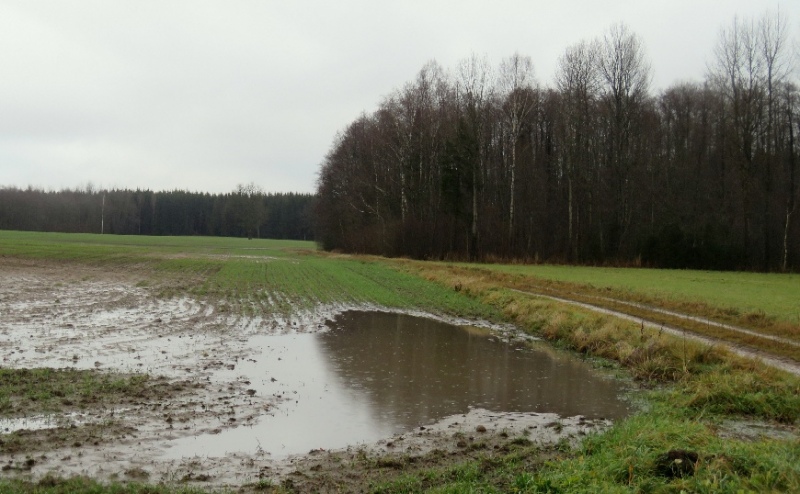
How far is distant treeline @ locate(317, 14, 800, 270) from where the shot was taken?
5262cm

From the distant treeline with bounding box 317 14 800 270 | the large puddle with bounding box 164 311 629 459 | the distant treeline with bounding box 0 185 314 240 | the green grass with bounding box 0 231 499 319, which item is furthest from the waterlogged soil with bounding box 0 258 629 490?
the distant treeline with bounding box 0 185 314 240

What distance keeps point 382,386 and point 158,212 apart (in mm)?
164241

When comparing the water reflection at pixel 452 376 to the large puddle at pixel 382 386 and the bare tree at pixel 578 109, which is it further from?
the bare tree at pixel 578 109

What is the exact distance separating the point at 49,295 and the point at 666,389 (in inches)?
844

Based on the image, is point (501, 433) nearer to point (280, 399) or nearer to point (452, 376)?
point (280, 399)

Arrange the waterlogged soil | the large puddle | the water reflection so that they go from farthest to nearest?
the water reflection
the large puddle
the waterlogged soil

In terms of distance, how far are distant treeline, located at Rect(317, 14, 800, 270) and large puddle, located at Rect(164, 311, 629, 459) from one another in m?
41.3

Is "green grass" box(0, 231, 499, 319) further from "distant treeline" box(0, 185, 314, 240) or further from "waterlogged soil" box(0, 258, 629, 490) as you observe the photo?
"distant treeline" box(0, 185, 314, 240)

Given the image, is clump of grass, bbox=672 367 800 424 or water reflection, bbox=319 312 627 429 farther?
water reflection, bbox=319 312 627 429

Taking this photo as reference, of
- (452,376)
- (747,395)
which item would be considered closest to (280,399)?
(452,376)

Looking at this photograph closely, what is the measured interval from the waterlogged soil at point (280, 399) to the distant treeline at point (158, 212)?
126141 mm

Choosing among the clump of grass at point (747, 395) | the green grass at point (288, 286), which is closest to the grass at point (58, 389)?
the clump of grass at point (747, 395)

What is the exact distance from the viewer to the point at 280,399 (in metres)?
10.2

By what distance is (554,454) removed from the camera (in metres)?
7.58
